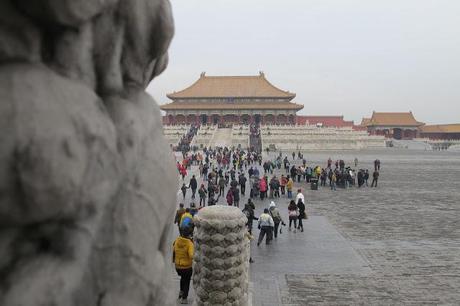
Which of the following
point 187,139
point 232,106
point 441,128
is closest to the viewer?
point 187,139

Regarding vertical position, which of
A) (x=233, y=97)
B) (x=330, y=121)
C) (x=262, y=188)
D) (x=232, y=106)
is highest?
(x=233, y=97)

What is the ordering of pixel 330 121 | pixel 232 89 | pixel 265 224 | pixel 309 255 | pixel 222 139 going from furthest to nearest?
pixel 330 121
pixel 232 89
pixel 222 139
pixel 265 224
pixel 309 255

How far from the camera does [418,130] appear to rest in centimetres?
5584

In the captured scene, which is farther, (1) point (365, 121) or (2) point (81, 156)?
(1) point (365, 121)

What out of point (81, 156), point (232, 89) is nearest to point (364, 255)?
point (81, 156)

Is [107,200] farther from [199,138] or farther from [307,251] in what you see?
[199,138]

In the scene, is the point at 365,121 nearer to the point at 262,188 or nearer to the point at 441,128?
the point at 441,128

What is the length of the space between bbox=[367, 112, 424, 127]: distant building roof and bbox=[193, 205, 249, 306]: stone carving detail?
53.0m

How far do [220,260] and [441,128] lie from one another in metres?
58.1

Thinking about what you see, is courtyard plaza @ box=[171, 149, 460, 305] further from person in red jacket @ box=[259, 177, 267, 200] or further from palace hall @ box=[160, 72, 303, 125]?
palace hall @ box=[160, 72, 303, 125]

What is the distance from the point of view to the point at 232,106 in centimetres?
5125

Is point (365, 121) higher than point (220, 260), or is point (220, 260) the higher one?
point (365, 121)

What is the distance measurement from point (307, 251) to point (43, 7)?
317 inches

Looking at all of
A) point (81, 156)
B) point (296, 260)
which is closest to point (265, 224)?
point (296, 260)
